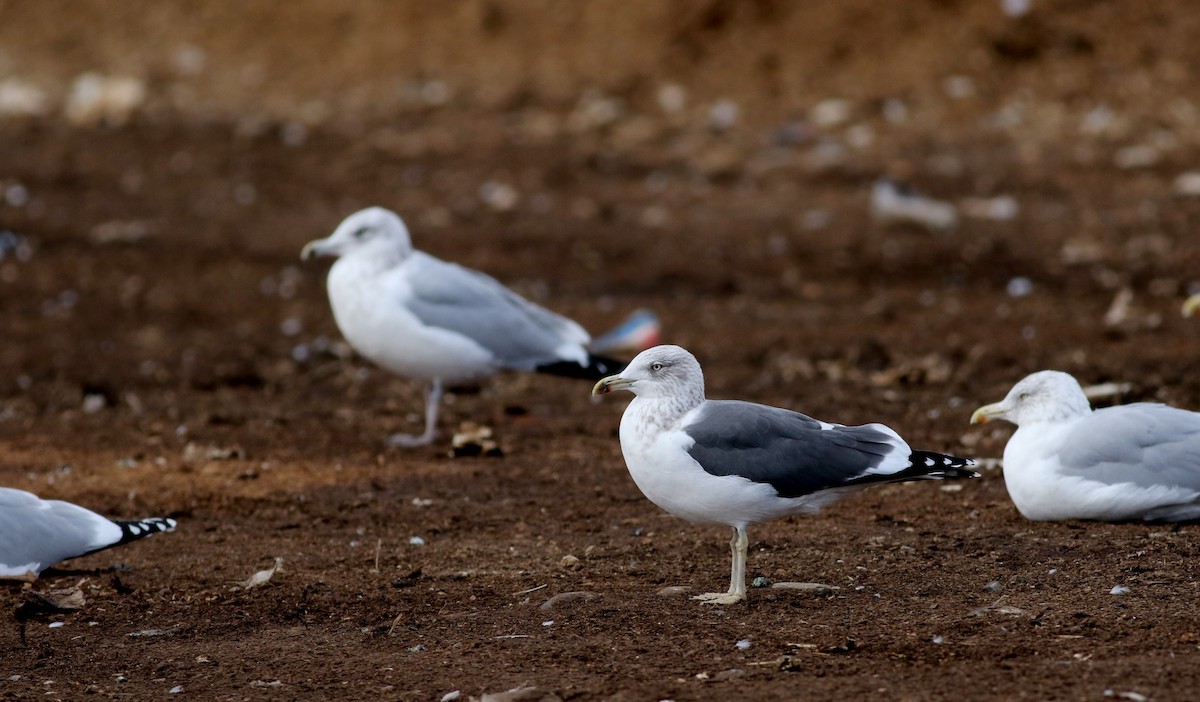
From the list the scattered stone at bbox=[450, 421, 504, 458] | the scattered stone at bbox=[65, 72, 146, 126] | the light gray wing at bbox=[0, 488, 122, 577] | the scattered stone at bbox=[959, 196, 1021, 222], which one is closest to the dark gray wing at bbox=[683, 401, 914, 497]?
the light gray wing at bbox=[0, 488, 122, 577]

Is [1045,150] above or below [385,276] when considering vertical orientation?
above

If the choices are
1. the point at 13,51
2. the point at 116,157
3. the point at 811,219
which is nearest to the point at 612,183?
the point at 811,219

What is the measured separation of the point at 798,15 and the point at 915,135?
11.1 ft

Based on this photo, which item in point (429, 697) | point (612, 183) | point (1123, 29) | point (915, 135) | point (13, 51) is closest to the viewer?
point (429, 697)

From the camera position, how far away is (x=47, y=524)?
5895 mm

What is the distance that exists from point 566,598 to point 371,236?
370cm

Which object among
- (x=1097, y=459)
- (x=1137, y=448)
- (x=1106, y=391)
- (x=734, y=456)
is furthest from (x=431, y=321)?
(x=1137, y=448)

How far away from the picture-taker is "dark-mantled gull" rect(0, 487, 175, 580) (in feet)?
18.9

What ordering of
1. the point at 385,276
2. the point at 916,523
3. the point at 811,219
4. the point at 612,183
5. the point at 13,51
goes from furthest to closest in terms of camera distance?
the point at 13,51 → the point at 612,183 → the point at 811,219 → the point at 385,276 → the point at 916,523

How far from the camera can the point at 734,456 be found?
5289 millimetres

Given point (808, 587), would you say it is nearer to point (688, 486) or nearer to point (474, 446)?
point (688, 486)

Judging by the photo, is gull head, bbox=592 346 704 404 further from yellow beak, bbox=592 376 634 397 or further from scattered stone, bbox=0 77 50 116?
scattered stone, bbox=0 77 50 116

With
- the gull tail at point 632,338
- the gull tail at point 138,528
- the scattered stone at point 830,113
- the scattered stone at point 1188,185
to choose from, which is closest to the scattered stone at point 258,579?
the gull tail at point 138,528

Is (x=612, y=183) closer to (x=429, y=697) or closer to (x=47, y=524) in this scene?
(x=47, y=524)
